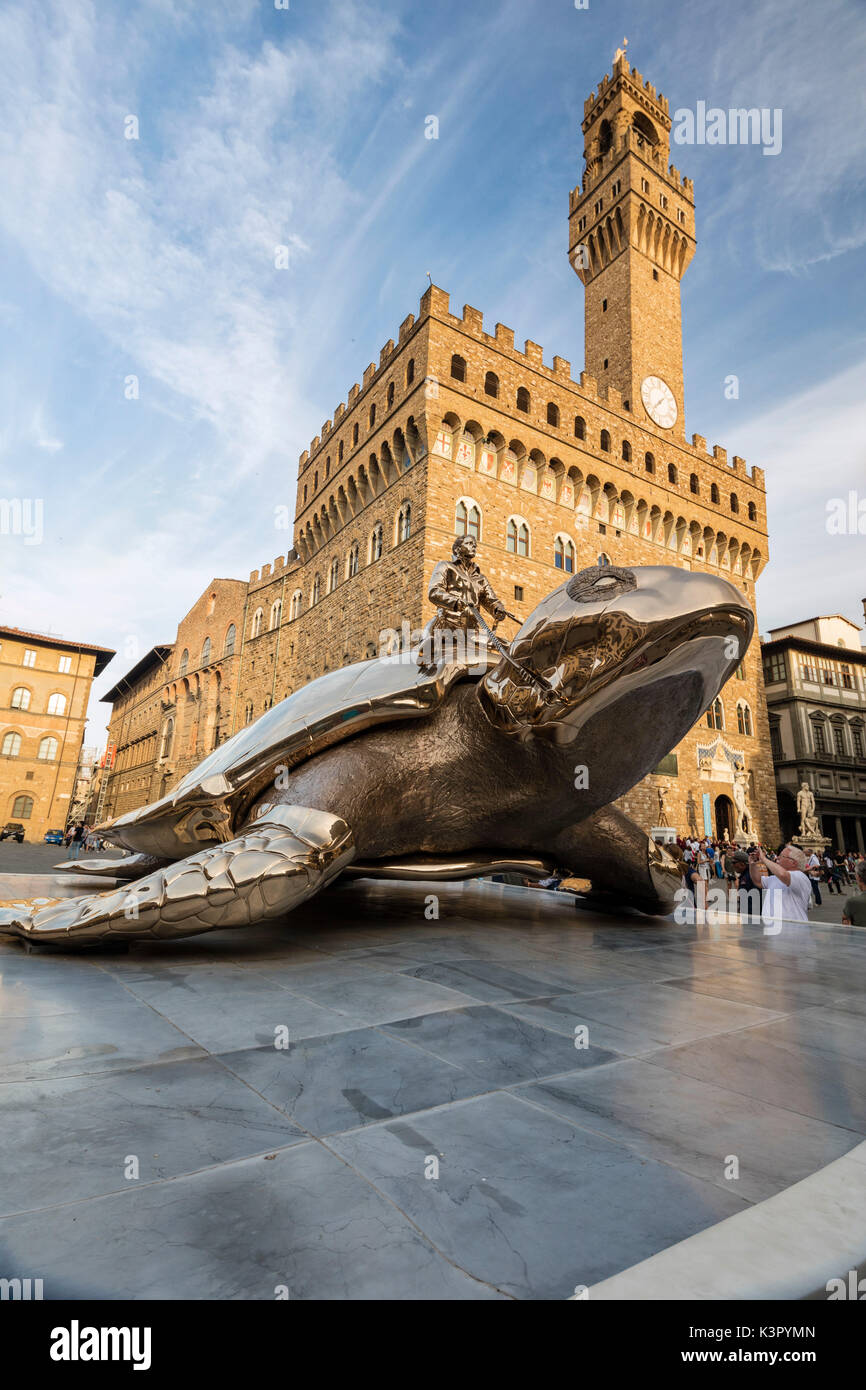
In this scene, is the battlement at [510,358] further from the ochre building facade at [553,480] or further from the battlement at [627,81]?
the battlement at [627,81]

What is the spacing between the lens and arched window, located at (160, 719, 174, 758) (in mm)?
42688

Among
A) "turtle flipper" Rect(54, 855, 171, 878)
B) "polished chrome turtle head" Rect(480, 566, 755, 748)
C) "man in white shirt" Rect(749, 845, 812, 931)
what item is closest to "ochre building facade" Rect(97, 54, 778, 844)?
"man in white shirt" Rect(749, 845, 812, 931)

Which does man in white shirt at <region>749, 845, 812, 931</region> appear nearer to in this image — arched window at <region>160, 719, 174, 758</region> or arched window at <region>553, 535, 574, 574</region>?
arched window at <region>553, 535, 574, 574</region>

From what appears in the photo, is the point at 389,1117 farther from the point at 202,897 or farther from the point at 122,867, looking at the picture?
the point at 122,867

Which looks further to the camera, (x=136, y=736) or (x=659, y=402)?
(x=136, y=736)

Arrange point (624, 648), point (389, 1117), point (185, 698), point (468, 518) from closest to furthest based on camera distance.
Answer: point (389, 1117) < point (624, 648) < point (468, 518) < point (185, 698)

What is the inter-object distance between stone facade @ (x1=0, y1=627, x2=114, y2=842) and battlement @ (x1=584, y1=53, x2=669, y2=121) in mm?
41993

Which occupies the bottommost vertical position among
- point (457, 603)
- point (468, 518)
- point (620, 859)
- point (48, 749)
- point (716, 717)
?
point (620, 859)

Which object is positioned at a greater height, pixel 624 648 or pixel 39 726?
pixel 39 726

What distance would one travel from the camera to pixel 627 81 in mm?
30922

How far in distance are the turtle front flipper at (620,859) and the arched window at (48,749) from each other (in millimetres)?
42704

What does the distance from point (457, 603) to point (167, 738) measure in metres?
43.7

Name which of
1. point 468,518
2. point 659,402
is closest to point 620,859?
point 468,518

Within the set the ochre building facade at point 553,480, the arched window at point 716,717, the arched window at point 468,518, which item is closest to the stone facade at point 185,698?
the ochre building facade at point 553,480
